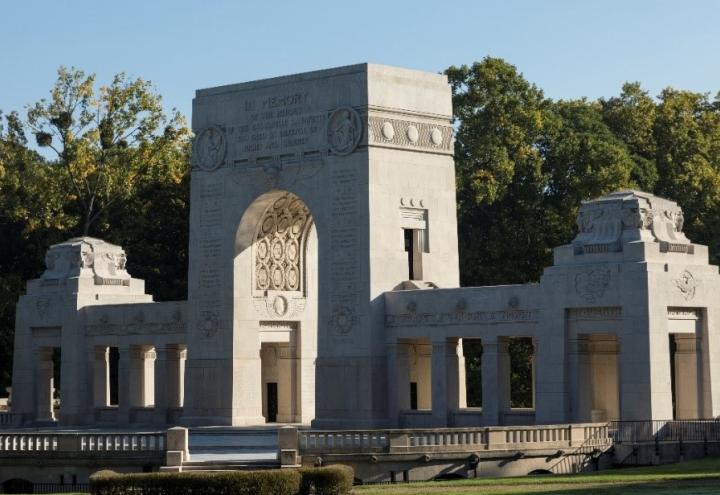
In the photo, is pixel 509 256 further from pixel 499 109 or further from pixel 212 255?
pixel 212 255

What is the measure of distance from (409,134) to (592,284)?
11358 mm

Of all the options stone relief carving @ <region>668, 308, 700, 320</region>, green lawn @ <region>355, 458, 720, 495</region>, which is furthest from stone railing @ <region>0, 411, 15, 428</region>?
green lawn @ <region>355, 458, 720, 495</region>

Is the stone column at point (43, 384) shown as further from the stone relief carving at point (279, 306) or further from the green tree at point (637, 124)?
the green tree at point (637, 124)

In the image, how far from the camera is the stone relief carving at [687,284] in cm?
5728

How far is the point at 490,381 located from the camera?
203ft

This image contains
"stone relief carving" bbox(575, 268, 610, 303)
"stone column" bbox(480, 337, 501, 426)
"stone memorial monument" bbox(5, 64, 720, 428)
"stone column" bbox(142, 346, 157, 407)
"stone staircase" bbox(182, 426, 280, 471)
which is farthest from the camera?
"stone column" bbox(142, 346, 157, 407)

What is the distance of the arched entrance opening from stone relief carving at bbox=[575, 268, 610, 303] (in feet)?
44.7

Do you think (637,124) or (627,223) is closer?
(627,223)

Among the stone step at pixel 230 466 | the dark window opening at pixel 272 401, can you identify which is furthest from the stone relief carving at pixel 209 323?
the stone step at pixel 230 466

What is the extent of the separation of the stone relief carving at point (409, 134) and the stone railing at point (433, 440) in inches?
625

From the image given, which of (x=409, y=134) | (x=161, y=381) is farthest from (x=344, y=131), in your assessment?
(x=161, y=381)

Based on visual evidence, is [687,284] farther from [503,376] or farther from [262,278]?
[262,278]

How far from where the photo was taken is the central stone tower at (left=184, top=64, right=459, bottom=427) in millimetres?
64625

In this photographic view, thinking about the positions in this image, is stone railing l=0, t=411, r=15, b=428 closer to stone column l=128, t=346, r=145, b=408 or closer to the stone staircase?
stone column l=128, t=346, r=145, b=408
